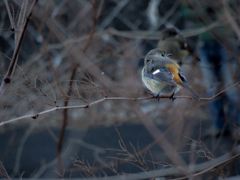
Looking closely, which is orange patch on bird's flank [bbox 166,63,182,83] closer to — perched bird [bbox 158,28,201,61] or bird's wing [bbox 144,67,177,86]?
bird's wing [bbox 144,67,177,86]

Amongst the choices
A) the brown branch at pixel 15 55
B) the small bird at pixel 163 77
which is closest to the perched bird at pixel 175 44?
the small bird at pixel 163 77

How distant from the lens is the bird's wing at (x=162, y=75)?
71.7 inches

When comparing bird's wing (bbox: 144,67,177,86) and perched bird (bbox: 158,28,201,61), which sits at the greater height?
perched bird (bbox: 158,28,201,61)

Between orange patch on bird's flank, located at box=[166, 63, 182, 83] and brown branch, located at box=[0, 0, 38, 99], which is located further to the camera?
orange patch on bird's flank, located at box=[166, 63, 182, 83]

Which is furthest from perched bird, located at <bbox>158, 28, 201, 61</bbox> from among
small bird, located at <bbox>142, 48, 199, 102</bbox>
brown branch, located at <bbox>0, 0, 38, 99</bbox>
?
brown branch, located at <bbox>0, 0, 38, 99</bbox>

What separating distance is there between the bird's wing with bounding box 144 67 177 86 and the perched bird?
35.3 inches

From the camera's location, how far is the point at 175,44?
3.17 meters

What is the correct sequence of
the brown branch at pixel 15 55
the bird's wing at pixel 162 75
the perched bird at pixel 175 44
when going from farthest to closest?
1. the perched bird at pixel 175 44
2. the bird's wing at pixel 162 75
3. the brown branch at pixel 15 55

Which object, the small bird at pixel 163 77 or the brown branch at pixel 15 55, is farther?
the small bird at pixel 163 77

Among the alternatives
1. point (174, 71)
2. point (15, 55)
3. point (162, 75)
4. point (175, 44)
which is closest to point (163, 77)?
point (162, 75)

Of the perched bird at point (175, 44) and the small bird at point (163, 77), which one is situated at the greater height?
the perched bird at point (175, 44)

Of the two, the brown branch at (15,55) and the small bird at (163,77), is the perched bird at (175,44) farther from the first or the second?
the brown branch at (15,55)

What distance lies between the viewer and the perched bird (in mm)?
2933

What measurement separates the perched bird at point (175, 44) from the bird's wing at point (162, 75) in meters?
0.90
